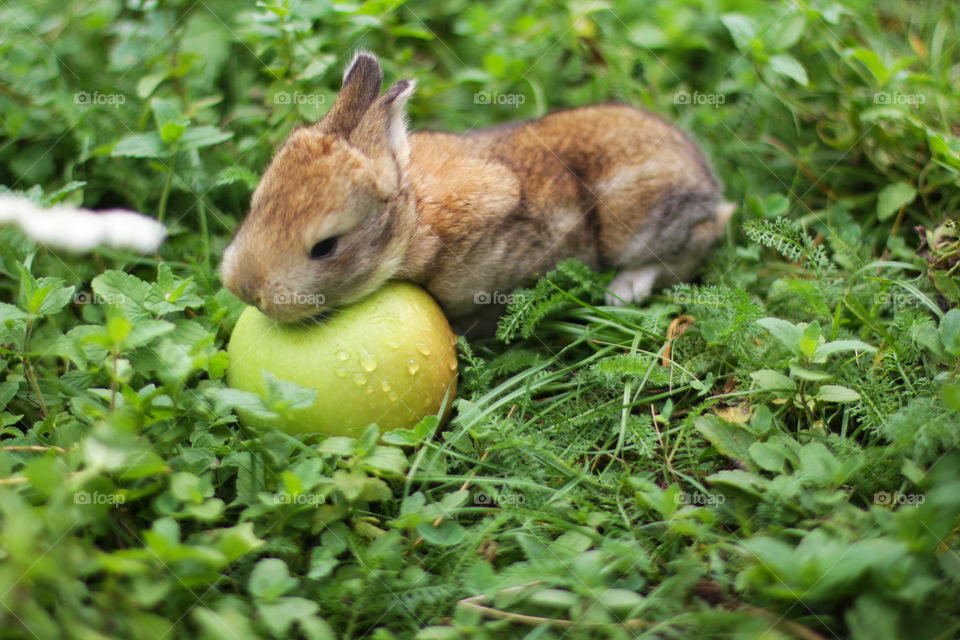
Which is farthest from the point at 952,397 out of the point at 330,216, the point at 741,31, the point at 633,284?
the point at 741,31

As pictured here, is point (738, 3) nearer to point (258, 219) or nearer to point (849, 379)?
point (849, 379)

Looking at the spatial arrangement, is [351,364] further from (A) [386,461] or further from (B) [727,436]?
(B) [727,436]

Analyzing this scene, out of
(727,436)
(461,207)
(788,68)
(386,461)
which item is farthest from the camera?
(788,68)

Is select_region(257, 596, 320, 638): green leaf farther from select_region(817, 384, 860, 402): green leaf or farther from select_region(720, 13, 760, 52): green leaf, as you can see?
select_region(720, 13, 760, 52): green leaf

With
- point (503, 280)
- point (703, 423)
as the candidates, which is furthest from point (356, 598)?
point (503, 280)

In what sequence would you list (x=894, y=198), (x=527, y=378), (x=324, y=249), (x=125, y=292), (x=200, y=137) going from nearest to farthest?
(x=125, y=292), (x=324, y=249), (x=527, y=378), (x=200, y=137), (x=894, y=198)

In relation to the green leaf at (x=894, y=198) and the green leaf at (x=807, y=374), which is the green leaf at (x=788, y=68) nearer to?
the green leaf at (x=894, y=198)

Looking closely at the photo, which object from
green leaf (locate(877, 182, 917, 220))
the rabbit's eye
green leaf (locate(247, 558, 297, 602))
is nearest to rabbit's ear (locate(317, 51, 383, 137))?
the rabbit's eye
